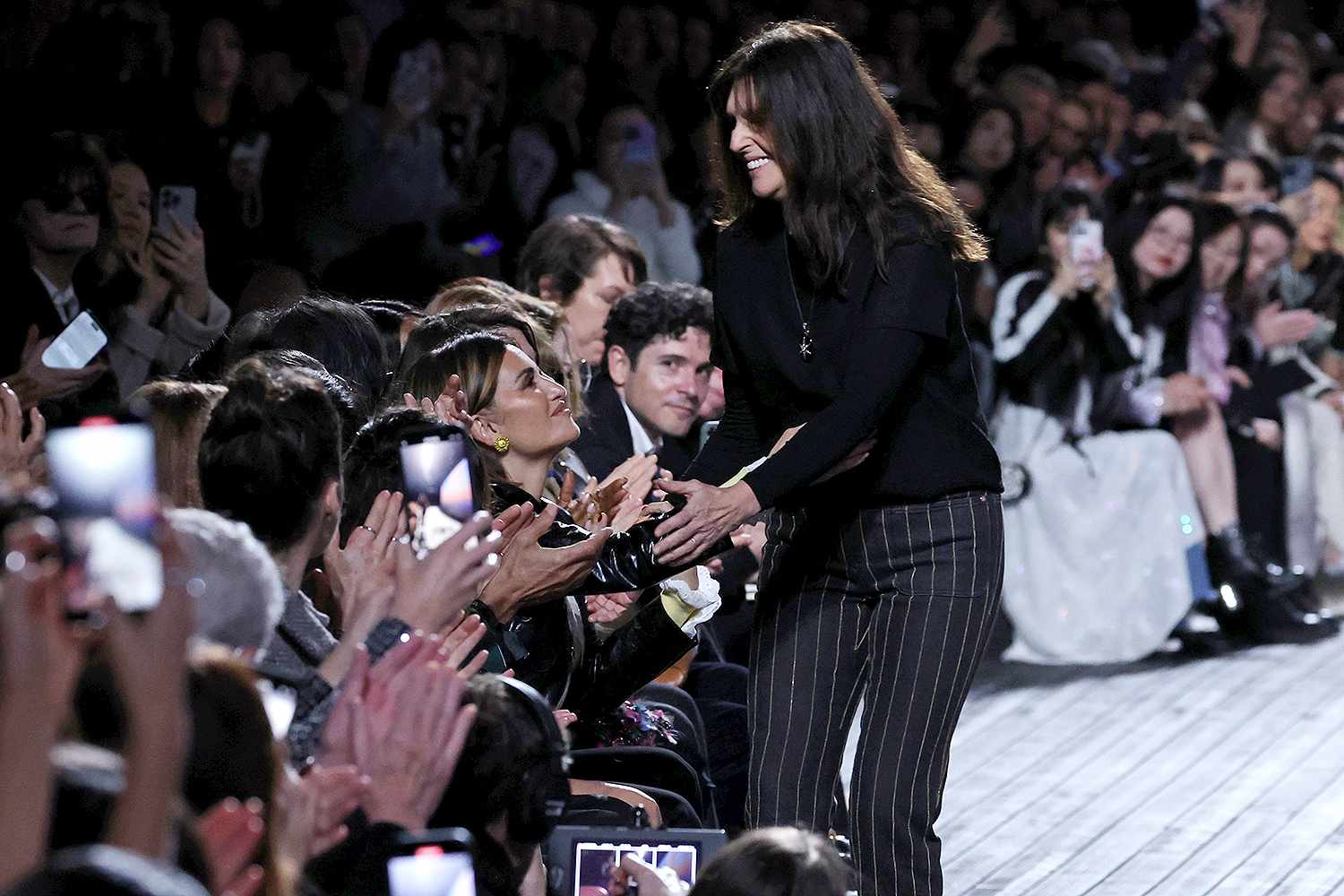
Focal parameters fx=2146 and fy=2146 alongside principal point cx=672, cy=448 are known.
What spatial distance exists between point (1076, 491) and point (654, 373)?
8.05ft

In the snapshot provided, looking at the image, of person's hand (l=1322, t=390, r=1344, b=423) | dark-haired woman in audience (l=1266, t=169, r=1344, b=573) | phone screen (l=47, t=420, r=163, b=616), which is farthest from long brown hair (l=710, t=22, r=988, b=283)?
person's hand (l=1322, t=390, r=1344, b=423)

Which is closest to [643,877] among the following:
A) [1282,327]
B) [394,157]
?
[394,157]

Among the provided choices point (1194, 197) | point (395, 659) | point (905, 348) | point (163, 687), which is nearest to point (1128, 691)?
point (1194, 197)

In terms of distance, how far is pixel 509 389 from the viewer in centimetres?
339

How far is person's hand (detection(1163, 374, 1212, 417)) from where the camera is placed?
7098 millimetres

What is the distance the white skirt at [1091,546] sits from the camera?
672 centimetres

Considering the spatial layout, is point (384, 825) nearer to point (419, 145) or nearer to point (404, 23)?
point (419, 145)

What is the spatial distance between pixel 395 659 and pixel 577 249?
10.4ft

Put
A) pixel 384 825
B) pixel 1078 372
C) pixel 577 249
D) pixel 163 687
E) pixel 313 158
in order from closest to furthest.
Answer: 1. pixel 163 687
2. pixel 384 825
3. pixel 577 249
4. pixel 313 158
5. pixel 1078 372

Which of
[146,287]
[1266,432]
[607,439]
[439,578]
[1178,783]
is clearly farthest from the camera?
[1266,432]

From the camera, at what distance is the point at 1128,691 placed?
20.2 ft

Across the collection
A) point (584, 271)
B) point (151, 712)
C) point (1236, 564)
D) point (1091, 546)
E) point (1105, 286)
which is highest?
point (151, 712)

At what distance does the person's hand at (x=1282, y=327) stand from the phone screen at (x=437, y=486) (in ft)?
18.6

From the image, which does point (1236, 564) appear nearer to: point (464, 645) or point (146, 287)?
point (146, 287)
